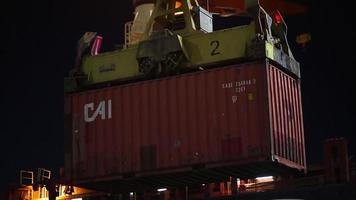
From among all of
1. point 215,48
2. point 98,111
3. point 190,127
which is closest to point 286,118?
point 190,127

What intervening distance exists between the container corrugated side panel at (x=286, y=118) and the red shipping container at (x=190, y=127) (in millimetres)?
28

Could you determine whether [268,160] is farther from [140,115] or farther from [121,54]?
[121,54]

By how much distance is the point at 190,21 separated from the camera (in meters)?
21.7

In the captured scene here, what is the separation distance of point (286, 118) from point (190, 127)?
2751 millimetres

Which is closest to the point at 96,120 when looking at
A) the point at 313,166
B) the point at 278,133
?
the point at 278,133

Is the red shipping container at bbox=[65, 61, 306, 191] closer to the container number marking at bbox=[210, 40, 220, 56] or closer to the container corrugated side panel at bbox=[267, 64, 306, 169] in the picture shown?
the container corrugated side panel at bbox=[267, 64, 306, 169]

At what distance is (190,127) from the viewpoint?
65.8ft

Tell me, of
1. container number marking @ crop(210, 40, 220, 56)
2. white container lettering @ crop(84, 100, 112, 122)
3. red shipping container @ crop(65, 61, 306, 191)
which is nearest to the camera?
red shipping container @ crop(65, 61, 306, 191)

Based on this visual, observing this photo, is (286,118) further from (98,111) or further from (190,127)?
(98,111)

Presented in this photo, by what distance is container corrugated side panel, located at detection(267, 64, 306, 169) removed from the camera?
19281 mm

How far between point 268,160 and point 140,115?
439cm

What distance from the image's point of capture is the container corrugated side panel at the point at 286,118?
19281 millimetres

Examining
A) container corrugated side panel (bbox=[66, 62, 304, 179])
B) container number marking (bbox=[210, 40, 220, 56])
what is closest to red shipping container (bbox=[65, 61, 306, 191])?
container corrugated side panel (bbox=[66, 62, 304, 179])

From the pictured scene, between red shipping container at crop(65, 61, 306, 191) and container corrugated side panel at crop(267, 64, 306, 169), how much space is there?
28 millimetres
